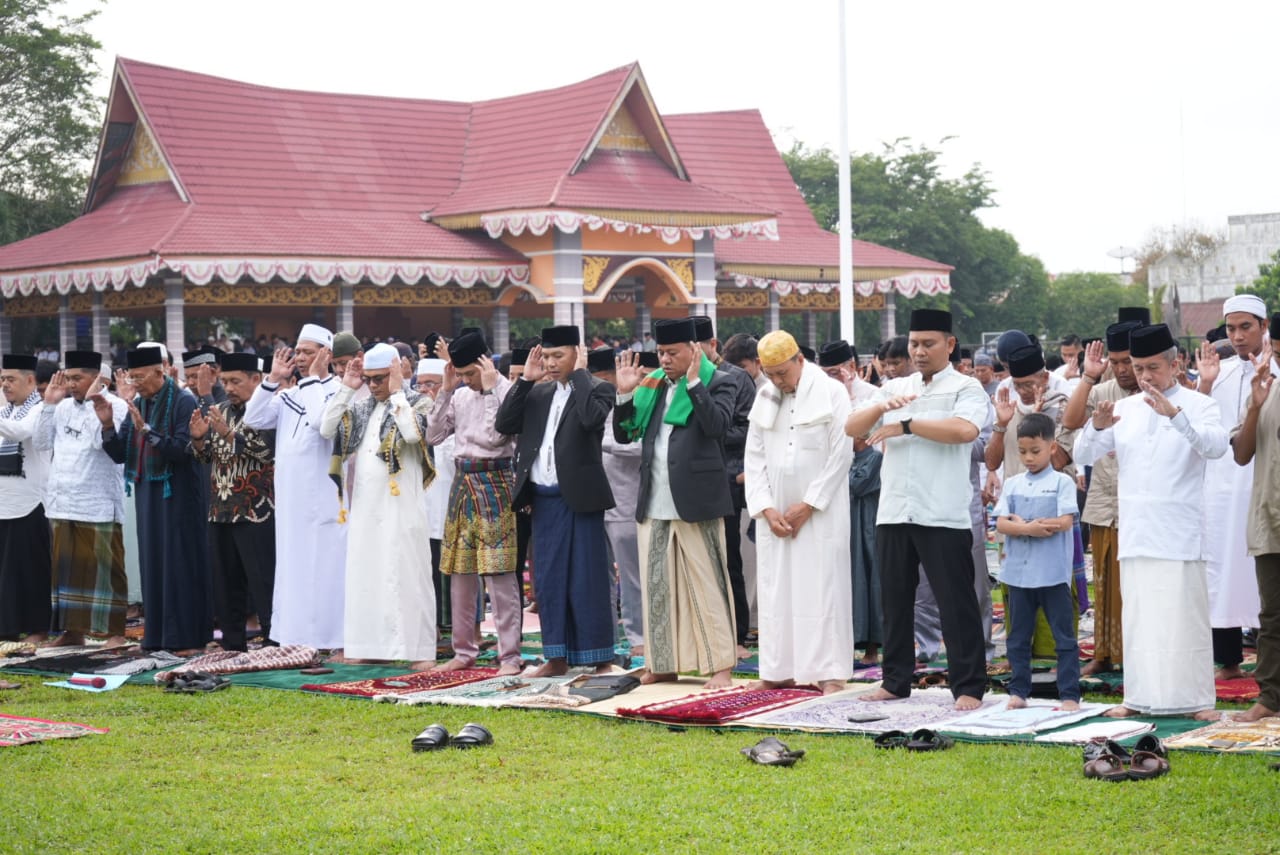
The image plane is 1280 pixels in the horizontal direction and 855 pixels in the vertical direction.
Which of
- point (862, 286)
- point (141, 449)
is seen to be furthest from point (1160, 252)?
point (141, 449)

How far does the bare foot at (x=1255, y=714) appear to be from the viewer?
668cm

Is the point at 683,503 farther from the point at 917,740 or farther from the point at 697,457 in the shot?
the point at 917,740

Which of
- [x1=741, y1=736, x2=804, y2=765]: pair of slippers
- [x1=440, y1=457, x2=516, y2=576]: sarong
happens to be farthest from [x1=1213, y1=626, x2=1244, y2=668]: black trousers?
[x1=440, y1=457, x2=516, y2=576]: sarong

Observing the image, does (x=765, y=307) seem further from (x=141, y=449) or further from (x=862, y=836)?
(x=862, y=836)

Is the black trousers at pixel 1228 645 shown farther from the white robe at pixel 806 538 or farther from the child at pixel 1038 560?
the white robe at pixel 806 538

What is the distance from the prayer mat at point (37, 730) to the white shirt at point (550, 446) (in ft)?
8.19

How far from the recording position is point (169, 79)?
988 inches

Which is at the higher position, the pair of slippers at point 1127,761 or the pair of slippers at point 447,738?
the pair of slippers at point 1127,761

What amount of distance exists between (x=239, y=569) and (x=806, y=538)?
378 cm

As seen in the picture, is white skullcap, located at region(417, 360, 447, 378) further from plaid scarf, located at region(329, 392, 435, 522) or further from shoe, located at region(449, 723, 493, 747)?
shoe, located at region(449, 723, 493, 747)

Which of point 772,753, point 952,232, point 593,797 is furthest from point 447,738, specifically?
point 952,232

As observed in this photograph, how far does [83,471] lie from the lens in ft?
33.4

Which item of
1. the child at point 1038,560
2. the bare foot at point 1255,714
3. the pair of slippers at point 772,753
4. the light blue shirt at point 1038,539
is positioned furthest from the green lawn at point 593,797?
the light blue shirt at point 1038,539

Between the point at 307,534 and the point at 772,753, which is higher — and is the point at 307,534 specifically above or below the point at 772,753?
above
